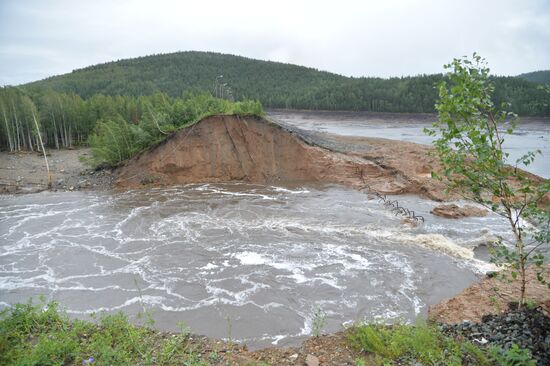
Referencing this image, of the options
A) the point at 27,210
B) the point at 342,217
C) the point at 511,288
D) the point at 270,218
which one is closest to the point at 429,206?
the point at 342,217

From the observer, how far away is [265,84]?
8181cm

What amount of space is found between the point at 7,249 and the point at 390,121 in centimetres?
5410

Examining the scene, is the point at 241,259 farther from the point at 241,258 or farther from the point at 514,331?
the point at 514,331

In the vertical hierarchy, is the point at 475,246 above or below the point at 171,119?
below

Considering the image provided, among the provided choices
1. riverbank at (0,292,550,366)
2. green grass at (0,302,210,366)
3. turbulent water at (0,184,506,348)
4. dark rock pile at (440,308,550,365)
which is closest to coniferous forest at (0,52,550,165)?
dark rock pile at (440,308,550,365)

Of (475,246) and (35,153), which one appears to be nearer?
(475,246)

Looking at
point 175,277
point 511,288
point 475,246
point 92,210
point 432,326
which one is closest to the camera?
point 432,326

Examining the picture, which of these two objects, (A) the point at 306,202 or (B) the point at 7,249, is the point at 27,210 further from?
(A) the point at 306,202

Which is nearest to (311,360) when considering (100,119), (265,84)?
(100,119)

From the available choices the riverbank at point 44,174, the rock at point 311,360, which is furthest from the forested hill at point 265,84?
the rock at point 311,360

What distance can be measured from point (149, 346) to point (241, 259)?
5792 mm

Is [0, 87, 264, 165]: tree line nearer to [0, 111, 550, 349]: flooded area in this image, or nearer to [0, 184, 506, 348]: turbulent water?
[0, 111, 550, 349]: flooded area

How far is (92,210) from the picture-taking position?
1836cm

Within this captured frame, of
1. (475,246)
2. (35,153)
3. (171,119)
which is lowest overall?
(475,246)
